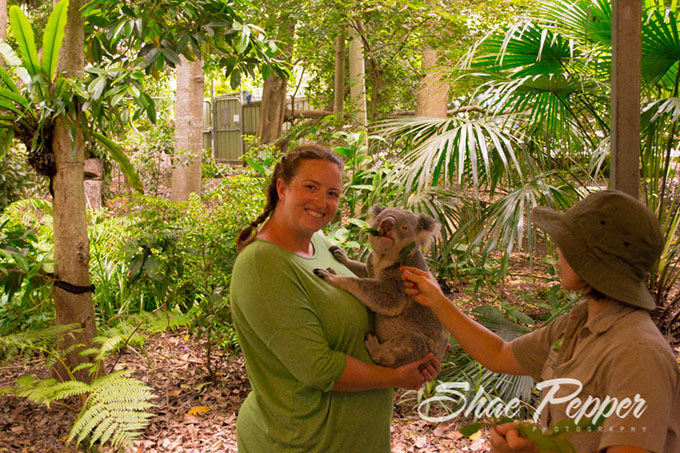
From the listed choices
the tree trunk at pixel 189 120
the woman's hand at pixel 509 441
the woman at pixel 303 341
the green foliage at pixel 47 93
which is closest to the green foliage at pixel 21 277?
the green foliage at pixel 47 93

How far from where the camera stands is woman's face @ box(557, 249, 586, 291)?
124 centimetres

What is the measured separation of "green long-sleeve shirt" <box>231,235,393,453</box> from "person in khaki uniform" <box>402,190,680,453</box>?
1.81 ft

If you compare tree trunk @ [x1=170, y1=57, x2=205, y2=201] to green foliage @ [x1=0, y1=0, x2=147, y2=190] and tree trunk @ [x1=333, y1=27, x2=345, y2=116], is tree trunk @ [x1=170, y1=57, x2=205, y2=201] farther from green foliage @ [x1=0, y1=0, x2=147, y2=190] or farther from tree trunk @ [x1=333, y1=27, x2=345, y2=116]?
green foliage @ [x1=0, y1=0, x2=147, y2=190]

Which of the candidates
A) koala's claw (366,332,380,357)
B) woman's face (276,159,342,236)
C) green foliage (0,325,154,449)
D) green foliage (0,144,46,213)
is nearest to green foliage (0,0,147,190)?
green foliage (0,325,154,449)

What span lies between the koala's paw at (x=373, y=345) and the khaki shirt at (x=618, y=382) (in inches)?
22.2

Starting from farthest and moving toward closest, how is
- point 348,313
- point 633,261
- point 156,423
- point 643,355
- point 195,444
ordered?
point 156,423
point 195,444
point 348,313
point 633,261
point 643,355

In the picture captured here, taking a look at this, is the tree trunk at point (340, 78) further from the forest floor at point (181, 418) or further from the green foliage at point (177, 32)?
the forest floor at point (181, 418)

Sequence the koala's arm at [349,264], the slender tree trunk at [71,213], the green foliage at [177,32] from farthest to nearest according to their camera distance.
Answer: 1. the slender tree trunk at [71,213]
2. the green foliage at [177,32]
3. the koala's arm at [349,264]

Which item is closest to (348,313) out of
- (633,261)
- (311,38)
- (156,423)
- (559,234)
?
(559,234)

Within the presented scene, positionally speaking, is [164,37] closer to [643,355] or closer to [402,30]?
[643,355]

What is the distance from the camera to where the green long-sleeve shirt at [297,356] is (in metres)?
1.52

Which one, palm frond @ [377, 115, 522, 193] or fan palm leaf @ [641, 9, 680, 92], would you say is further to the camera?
palm frond @ [377, 115, 522, 193]

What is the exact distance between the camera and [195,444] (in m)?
3.31

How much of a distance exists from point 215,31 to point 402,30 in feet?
12.7
